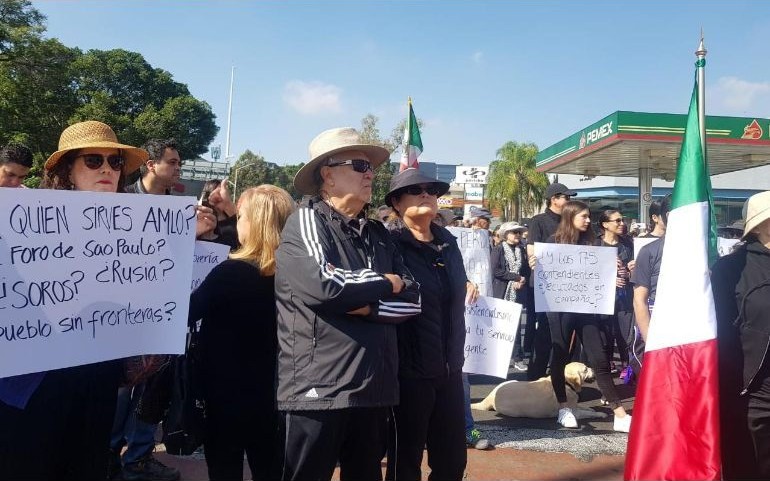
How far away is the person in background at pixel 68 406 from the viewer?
2.08 m

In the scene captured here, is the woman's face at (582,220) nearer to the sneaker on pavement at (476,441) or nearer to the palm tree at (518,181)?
the sneaker on pavement at (476,441)

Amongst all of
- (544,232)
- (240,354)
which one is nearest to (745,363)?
(240,354)

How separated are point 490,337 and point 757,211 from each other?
2.25 metres

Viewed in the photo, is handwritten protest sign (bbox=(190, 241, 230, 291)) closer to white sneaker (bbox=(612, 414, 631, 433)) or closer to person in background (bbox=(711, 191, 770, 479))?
person in background (bbox=(711, 191, 770, 479))

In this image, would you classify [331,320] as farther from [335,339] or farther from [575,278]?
[575,278]

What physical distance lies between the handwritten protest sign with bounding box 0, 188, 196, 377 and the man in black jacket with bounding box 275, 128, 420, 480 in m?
0.48

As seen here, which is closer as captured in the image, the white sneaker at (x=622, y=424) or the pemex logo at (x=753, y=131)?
the white sneaker at (x=622, y=424)

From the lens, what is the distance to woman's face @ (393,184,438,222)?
3137 mm

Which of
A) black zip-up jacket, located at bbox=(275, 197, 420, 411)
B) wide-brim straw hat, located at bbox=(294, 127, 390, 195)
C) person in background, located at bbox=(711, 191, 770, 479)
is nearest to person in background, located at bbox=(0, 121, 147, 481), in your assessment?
black zip-up jacket, located at bbox=(275, 197, 420, 411)

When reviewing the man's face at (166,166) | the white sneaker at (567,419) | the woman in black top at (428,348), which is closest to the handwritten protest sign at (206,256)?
the man's face at (166,166)

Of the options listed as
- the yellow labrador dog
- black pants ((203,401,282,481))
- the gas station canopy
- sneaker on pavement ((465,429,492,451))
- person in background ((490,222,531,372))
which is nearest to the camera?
black pants ((203,401,282,481))

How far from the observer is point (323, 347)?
7.68 feet

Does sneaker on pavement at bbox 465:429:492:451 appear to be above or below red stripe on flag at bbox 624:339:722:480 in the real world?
below

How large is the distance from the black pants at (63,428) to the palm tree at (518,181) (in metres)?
46.3
